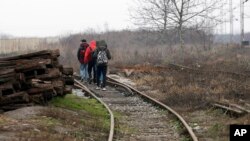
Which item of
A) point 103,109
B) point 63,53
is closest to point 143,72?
point 103,109

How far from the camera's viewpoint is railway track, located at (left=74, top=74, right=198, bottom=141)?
11812mm

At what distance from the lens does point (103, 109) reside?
1652 centimetres

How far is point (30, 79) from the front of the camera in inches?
565

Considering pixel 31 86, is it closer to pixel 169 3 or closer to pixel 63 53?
pixel 169 3

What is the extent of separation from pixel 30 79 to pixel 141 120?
3131 millimetres

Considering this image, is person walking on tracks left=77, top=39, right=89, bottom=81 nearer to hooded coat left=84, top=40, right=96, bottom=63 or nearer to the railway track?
hooded coat left=84, top=40, right=96, bottom=63

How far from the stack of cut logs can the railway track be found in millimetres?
1855

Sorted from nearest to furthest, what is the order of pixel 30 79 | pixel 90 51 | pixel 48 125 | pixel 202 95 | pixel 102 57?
pixel 48 125
pixel 30 79
pixel 202 95
pixel 102 57
pixel 90 51

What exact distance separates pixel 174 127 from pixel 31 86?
4.01 m

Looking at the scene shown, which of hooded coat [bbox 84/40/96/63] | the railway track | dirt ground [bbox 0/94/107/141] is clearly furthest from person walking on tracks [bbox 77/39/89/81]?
dirt ground [bbox 0/94/107/141]

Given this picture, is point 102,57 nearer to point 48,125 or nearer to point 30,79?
point 30,79

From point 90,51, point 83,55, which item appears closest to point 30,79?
point 90,51

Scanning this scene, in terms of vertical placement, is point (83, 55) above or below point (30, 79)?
above

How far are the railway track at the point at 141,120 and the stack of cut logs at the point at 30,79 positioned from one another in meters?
1.86
